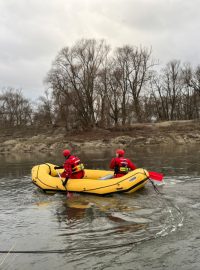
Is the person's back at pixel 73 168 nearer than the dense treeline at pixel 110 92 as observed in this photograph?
Yes

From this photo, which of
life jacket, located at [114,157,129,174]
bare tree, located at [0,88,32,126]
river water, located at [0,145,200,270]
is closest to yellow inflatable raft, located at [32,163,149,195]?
river water, located at [0,145,200,270]

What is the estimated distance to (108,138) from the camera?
1474 inches

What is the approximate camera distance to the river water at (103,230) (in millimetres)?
5727

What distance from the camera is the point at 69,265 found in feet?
18.4

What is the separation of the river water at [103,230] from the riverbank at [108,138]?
24075 mm

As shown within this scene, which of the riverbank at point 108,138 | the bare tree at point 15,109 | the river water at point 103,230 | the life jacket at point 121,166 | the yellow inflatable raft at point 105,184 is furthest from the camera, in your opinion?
the bare tree at point 15,109

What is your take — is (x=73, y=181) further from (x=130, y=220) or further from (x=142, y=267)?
(x=142, y=267)

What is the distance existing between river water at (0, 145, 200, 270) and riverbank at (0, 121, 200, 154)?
79.0ft

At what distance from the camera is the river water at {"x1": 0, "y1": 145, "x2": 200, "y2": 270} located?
5.73 meters

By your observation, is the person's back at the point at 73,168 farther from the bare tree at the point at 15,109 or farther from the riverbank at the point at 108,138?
the bare tree at the point at 15,109

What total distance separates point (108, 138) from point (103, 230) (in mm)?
30210

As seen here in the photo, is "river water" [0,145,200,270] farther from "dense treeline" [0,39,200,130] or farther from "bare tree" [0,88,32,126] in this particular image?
"bare tree" [0,88,32,126]

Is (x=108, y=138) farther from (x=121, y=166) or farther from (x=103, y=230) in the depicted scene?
(x=103, y=230)

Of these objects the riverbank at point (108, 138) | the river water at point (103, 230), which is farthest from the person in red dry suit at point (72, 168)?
the riverbank at point (108, 138)
